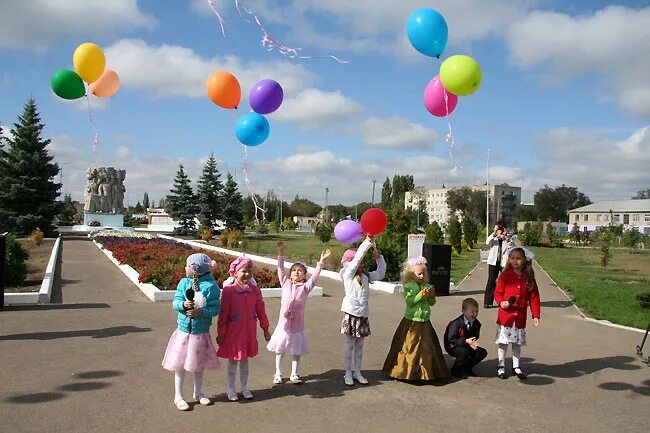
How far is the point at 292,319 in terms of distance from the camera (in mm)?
5469

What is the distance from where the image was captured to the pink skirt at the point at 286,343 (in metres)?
5.42

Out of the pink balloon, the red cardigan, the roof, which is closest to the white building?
the roof

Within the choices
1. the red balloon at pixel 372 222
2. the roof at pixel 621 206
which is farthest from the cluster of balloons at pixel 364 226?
the roof at pixel 621 206

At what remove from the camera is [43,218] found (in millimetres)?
34656

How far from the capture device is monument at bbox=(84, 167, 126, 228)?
48719 millimetres

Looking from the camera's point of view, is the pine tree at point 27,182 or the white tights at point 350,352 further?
the pine tree at point 27,182

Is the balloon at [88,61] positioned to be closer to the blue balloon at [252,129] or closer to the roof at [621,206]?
the blue balloon at [252,129]

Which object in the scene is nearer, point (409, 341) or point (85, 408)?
point (85, 408)

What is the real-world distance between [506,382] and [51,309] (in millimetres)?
7353

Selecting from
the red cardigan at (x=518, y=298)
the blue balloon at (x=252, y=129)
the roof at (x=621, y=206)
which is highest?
the roof at (x=621, y=206)

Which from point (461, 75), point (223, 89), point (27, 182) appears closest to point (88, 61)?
point (223, 89)

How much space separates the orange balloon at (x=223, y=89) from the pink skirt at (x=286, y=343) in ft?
13.2

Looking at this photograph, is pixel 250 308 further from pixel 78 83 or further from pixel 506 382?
pixel 78 83

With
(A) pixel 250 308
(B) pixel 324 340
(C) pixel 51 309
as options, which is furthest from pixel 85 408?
(C) pixel 51 309
